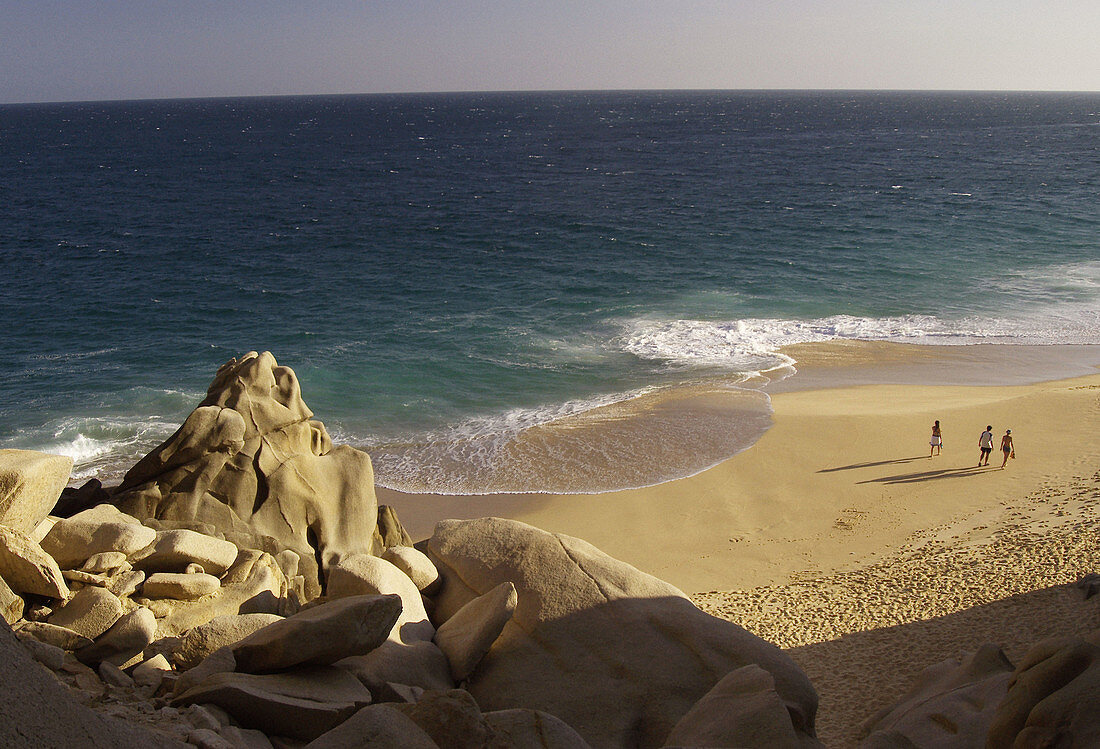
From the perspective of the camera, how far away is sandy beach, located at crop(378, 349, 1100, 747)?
35.7ft

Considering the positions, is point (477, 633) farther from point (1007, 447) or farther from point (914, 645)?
point (1007, 447)

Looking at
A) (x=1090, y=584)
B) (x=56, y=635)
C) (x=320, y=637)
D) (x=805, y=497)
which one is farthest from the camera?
(x=805, y=497)

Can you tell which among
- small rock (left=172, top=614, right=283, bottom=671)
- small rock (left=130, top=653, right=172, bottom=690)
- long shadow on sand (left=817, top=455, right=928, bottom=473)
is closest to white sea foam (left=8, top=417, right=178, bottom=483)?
small rock (left=172, top=614, right=283, bottom=671)

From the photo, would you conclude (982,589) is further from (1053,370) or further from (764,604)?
(1053,370)

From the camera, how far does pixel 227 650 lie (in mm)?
6875

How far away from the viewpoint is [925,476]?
17.5 metres

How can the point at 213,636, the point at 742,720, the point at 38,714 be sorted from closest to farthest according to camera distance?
the point at 38,714, the point at 742,720, the point at 213,636

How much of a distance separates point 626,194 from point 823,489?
1670 inches

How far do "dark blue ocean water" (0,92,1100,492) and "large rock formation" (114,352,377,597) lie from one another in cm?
681

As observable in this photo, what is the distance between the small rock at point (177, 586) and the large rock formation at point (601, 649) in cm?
255

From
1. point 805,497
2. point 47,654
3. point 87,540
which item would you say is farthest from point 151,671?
point 805,497

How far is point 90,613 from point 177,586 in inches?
34.6

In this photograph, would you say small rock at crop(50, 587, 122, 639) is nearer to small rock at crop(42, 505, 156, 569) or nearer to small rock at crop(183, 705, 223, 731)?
small rock at crop(42, 505, 156, 569)

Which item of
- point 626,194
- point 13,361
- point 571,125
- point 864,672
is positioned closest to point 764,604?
point 864,672
